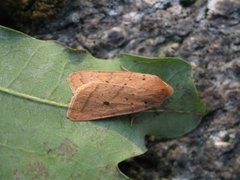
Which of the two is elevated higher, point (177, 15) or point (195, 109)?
point (177, 15)

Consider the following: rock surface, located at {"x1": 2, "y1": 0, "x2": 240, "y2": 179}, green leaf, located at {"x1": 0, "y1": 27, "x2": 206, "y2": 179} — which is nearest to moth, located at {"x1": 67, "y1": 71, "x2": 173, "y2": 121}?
green leaf, located at {"x1": 0, "y1": 27, "x2": 206, "y2": 179}

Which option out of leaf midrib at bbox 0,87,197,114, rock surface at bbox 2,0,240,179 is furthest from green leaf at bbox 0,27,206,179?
rock surface at bbox 2,0,240,179

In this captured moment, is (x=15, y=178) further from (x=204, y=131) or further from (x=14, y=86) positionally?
(x=204, y=131)

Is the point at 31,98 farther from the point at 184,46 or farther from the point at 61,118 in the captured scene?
the point at 184,46

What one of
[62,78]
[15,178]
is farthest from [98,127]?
[15,178]

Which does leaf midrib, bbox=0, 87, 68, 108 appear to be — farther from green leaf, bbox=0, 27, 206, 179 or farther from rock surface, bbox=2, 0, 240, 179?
rock surface, bbox=2, 0, 240, 179
